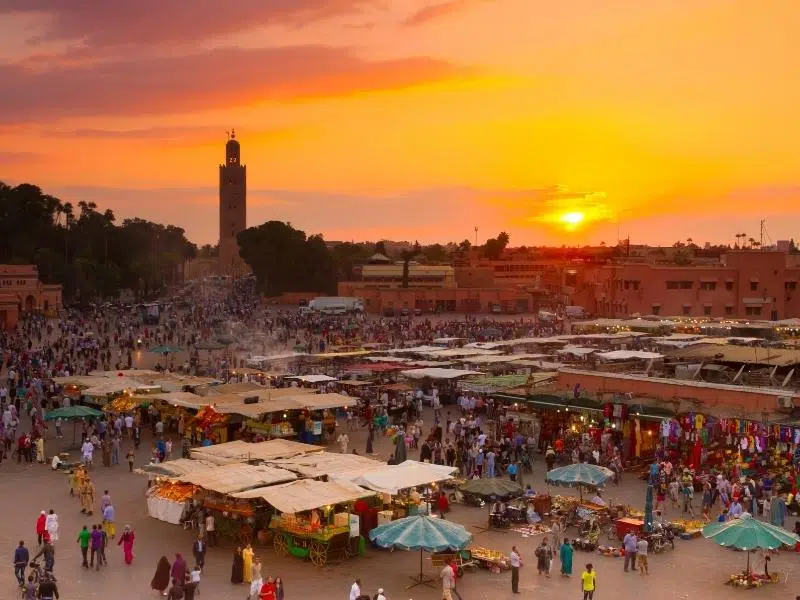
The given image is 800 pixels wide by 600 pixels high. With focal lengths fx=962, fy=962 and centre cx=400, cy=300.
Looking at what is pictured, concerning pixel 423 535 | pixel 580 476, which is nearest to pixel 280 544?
pixel 423 535

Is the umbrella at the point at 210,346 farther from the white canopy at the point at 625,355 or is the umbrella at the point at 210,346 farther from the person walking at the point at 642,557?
the person walking at the point at 642,557

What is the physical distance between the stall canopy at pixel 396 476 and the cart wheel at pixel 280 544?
1.50 m

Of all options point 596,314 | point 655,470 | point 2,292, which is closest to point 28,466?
point 655,470

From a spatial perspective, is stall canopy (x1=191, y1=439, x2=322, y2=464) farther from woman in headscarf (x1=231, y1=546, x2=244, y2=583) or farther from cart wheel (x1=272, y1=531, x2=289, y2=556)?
woman in headscarf (x1=231, y1=546, x2=244, y2=583)

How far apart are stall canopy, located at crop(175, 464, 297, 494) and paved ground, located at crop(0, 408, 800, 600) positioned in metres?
1.17

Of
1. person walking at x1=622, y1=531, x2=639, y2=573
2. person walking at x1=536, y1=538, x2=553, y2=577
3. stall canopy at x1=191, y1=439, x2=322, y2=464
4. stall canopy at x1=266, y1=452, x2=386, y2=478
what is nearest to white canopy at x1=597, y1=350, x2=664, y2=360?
stall canopy at x1=191, y1=439, x2=322, y2=464

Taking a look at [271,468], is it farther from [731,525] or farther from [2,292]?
[2,292]

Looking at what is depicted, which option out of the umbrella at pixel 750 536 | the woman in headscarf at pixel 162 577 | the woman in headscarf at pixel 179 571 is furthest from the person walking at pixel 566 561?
the woman in headscarf at pixel 162 577

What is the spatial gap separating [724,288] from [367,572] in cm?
5631

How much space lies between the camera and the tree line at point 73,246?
86562mm

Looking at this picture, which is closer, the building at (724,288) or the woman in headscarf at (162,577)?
the woman in headscarf at (162,577)

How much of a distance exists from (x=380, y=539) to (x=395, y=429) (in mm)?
13228

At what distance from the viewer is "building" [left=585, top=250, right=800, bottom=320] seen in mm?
65875

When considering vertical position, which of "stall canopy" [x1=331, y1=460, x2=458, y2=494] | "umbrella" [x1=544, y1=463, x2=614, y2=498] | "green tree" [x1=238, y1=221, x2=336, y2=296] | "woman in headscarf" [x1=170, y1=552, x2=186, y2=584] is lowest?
"woman in headscarf" [x1=170, y1=552, x2=186, y2=584]
